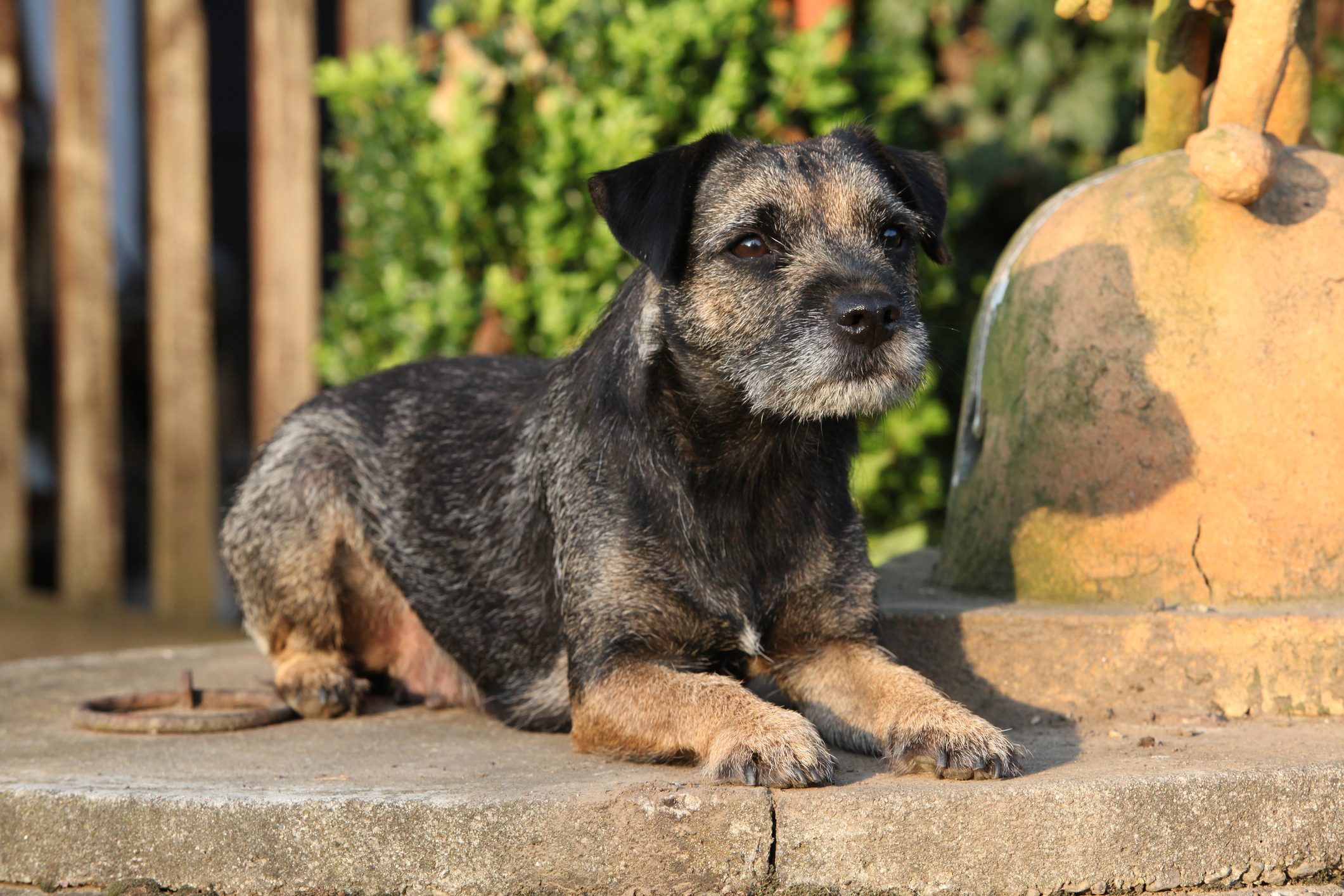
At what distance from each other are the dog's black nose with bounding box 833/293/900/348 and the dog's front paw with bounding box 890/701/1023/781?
1.07m

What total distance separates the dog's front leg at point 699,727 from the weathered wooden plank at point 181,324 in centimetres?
560

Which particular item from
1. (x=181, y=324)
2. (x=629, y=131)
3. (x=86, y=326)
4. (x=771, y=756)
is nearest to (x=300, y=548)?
(x=771, y=756)

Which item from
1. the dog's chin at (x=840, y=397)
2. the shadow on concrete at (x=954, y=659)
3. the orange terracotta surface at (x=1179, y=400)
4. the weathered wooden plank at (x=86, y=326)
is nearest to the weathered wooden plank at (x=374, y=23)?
the weathered wooden plank at (x=86, y=326)

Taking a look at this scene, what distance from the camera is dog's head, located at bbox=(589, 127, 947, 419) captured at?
416 centimetres

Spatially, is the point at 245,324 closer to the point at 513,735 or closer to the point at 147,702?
the point at 147,702

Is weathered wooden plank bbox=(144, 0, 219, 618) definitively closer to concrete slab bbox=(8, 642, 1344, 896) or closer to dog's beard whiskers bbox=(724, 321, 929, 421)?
concrete slab bbox=(8, 642, 1344, 896)

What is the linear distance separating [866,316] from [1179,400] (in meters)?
1.33

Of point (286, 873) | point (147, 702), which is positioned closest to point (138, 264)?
point (147, 702)

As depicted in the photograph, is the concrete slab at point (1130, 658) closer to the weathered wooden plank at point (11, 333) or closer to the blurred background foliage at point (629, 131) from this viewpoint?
the blurred background foliage at point (629, 131)

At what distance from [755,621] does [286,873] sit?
1.57 metres

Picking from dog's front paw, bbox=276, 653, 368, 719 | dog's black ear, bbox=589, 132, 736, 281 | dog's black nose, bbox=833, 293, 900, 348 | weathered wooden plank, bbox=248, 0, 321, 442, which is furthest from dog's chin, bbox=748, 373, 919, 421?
weathered wooden plank, bbox=248, 0, 321, 442

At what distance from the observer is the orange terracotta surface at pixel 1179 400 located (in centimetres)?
465

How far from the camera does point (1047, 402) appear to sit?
16.4ft

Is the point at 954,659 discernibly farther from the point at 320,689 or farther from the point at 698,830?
the point at 320,689
